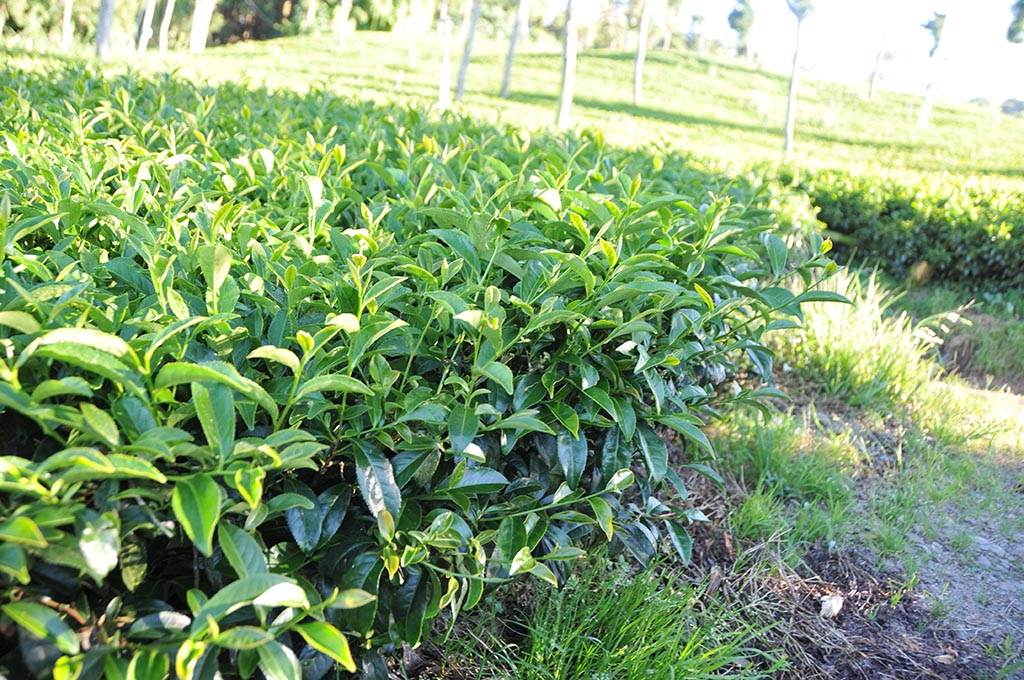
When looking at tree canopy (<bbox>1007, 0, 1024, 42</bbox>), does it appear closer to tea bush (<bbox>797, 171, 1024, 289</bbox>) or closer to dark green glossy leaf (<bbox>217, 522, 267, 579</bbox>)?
tea bush (<bbox>797, 171, 1024, 289</bbox>)

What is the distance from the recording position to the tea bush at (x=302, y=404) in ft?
3.07

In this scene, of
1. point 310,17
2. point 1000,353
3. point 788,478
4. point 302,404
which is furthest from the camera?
point 310,17

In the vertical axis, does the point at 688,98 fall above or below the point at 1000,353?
above

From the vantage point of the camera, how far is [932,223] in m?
7.24

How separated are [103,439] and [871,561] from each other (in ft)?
8.48

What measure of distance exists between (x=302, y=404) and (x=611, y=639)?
1098 mm

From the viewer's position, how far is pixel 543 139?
14.1 ft

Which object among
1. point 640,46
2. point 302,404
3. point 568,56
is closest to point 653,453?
point 302,404

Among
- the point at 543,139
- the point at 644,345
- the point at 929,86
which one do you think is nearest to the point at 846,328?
the point at 543,139

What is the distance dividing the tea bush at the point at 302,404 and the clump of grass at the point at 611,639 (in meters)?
0.14

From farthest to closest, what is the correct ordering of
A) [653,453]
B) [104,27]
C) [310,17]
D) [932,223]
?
1. [310,17]
2. [104,27]
3. [932,223]
4. [653,453]

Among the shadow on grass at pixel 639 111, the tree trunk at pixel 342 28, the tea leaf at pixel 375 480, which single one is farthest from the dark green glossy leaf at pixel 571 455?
the tree trunk at pixel 342 28

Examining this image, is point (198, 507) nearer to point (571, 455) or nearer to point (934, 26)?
point (571, 455)

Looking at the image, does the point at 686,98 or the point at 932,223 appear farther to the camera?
the point at 686,98
